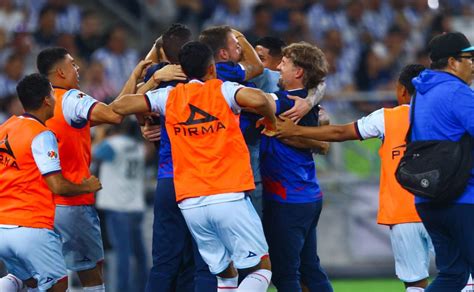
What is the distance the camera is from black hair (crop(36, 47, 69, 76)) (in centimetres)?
949

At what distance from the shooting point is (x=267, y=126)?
8852mm

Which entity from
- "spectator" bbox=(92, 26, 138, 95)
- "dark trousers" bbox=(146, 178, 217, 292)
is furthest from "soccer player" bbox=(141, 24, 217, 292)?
"spectator" bbox=(92, 26, 138, 95)

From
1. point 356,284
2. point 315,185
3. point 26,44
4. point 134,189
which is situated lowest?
point 356,284

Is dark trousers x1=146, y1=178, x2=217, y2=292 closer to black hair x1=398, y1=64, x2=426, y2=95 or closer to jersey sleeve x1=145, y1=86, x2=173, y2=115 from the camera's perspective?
jersey sleeve x1=145, y1=86, x2=173, y2=115

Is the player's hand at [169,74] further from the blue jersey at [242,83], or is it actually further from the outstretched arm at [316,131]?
the outstretched arm at [316,131]

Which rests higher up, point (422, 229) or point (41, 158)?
point (41, 158)

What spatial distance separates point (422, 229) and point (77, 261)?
10.3ft

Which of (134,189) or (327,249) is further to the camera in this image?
(327,249)

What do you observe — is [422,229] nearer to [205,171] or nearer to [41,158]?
[205,171]

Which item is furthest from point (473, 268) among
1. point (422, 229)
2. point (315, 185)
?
point (315, 185)

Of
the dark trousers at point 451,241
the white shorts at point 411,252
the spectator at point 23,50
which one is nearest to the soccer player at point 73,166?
the white shorts at point 411,252

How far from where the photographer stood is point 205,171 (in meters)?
8.34

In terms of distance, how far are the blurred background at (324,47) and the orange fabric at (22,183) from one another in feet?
20.3

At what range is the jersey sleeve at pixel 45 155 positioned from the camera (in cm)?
872
